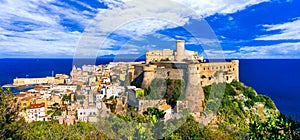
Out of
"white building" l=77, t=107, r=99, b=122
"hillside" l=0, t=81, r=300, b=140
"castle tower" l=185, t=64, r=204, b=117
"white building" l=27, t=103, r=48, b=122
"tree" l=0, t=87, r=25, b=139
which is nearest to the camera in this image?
"hillside" l=0, t=81, r=300, b=140

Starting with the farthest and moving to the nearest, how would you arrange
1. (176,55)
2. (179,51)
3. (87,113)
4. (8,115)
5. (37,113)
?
(176,55)
(179,51)
(37,113)
(87,113)
(8,115)

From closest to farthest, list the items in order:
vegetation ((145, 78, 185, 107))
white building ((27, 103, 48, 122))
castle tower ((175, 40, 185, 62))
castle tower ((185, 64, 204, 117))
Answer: castle tower ((185, 64, 204, 117)) < vegetation ((145, 78, 185, 107)) < white building ((27, 103, 48, 122)) < castle tower ((175, 40, 185, 62))

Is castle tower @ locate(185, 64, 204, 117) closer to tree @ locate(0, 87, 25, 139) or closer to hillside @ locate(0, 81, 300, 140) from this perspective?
hillside @ locate(0, 81, 300, 140)

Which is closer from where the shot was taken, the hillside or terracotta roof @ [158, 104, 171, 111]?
the hillside

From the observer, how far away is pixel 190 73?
15.3 metres

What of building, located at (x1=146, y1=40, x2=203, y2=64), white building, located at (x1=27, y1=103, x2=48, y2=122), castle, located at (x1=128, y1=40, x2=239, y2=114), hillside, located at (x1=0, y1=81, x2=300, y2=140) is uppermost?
building, located at (x1=146, y1=40, x2=203, y2=64)

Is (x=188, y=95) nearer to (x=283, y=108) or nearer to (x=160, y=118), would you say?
(x=160, y=118)

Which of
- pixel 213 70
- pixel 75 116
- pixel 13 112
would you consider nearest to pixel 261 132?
pixel 13 112

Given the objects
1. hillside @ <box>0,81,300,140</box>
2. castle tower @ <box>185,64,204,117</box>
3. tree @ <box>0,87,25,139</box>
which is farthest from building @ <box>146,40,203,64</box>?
tree @ <box>0,87,25,139</box>

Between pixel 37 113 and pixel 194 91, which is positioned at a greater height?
pixel 194 91

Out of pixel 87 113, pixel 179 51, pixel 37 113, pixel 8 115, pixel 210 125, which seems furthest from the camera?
pixel 179 51

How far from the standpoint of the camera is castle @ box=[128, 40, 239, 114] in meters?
15.1

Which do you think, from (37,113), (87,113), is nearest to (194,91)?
(87,113)

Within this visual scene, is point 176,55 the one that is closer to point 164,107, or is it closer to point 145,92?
point 145,92
